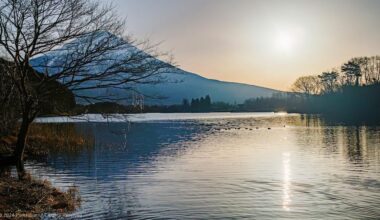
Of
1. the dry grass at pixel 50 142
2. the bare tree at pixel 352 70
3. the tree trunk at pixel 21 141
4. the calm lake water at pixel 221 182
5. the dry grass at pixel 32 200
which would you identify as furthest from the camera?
the bare tree at pixel 352 70

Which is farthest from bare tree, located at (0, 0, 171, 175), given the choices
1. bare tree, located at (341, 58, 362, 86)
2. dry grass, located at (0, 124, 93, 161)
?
bare tree, located at (341, 58, 362, 86)

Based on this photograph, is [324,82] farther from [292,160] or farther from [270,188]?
[270,188]

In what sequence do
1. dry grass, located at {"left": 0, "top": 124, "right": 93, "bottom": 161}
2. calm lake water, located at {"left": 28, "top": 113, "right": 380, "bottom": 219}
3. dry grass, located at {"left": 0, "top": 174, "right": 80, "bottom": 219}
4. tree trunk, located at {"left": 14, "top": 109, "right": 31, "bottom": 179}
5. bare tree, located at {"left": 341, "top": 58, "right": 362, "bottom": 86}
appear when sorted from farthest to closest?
bare tree, located at {"left": 341, "top": 58, "right": 362, "bottom": 86}, dry grass, located at {"left": 0, "top": 124, "right": 93, "bottom": 161}, tree trunk, located at {"left": 14, "top": 109, "right": 31, "bottom": 179}, calm lake water, located at {"left": 28, "top": 113, "right": 380, "bottom": 219}, dry grass, located at {"left": 0, "top": 174, "right": 80, "bottom": 219}

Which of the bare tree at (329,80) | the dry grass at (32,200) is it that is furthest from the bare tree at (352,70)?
the dry grass at (32,200)

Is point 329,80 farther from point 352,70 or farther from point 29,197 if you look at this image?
point 29,197

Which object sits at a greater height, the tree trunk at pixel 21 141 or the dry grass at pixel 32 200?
the tree trunk at pixel 21 141

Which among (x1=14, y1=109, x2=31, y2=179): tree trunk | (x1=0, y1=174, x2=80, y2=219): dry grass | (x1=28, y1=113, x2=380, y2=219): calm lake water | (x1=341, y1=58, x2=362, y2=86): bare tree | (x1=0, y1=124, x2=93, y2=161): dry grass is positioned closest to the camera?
(x1=0, y1=174, x2=80, y2=219): dry grass

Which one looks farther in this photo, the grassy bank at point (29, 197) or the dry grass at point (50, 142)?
the dry grass at point (50, 142)

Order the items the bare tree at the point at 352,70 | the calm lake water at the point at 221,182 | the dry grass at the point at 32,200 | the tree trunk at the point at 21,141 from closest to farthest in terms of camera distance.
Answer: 1. the dry grass at the point at 32,200
2. the calm lake water at the point at 221,182
3. the tree trunk at the point at 21,141
4. the bare tree at the point at 352,70

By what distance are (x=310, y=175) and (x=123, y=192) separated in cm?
1091

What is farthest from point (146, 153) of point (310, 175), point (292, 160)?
point (310, 175)

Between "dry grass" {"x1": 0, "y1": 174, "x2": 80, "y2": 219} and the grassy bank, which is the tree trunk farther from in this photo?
"dry grass" {"x1": 0, "y1": 174, "x2": 80, "y2": 219}

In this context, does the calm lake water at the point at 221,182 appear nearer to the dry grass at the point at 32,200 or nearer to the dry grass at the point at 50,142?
the dry grass at the point at 32,200

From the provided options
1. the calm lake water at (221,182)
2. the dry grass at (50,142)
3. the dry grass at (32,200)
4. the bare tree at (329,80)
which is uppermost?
the bare tree at (329,80)
